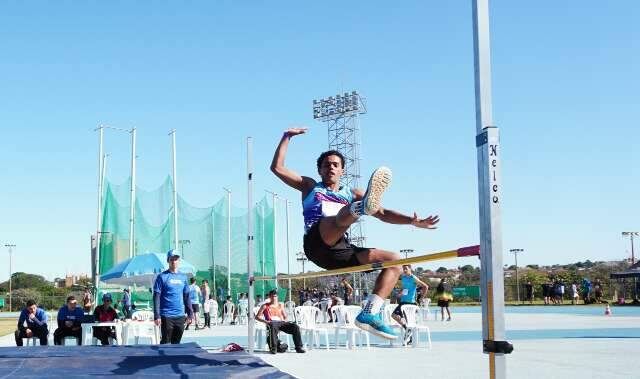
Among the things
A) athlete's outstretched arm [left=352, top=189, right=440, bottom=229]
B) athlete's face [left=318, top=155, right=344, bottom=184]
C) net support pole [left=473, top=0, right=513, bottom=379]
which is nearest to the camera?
net support pole [left=473, top=0, right=513, bottom=379]

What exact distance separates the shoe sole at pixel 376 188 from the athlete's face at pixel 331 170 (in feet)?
2.90

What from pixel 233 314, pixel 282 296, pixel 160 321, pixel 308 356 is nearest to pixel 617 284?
pixel 282 296

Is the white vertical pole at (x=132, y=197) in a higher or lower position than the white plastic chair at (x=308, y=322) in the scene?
higher

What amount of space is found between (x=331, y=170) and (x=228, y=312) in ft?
49.7

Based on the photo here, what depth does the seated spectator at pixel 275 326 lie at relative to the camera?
32.6ft

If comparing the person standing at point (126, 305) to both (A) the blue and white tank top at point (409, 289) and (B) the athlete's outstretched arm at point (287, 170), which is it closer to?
(A) the blue and white tank top at point (409, 289)

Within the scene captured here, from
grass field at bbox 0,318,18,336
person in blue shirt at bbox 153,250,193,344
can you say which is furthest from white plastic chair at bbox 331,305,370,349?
grass field at bbox 0,318,18,336

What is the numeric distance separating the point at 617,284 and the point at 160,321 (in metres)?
29.9

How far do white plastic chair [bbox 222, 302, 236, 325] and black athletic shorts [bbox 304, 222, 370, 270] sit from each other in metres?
15.0

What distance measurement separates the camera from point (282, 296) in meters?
22.0

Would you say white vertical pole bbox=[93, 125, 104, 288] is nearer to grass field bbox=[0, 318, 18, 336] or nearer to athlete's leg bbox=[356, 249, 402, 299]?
grass field bbox=[0, 318, 18, 336]

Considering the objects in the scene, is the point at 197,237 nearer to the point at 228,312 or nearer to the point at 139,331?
the point at 228,312

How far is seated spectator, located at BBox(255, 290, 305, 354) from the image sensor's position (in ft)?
32.6

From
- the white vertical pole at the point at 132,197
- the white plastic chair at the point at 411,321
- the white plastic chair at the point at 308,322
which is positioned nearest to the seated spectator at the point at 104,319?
the white plastic chair at the point at 308,322
